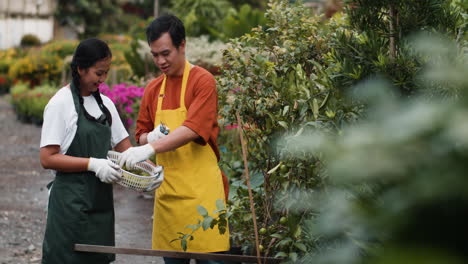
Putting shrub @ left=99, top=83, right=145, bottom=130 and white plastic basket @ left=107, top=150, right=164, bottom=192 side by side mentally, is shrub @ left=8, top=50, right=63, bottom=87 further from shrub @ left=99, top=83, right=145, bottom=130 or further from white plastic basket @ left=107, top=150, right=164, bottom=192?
white plastic basket @ left=107, top=150, right=164, bottom=192

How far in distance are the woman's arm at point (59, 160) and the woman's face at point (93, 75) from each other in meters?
0.31

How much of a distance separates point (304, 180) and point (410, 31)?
0.75 m

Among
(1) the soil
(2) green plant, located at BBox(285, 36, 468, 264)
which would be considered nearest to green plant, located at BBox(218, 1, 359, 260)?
(2) green plant, located at BBox(285, 36, 468, 264)

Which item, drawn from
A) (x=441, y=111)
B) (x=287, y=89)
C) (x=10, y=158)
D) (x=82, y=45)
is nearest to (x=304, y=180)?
(x=287, y=89)

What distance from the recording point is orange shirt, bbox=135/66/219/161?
2.95 m

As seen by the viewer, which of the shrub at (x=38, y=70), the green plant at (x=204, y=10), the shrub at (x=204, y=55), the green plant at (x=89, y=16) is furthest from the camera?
the green plant at (x=89, y=16)

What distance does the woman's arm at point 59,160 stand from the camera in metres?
2.85

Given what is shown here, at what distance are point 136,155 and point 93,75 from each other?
0.40 meters

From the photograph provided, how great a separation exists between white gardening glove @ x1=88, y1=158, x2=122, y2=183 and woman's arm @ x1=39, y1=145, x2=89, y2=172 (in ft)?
0.10

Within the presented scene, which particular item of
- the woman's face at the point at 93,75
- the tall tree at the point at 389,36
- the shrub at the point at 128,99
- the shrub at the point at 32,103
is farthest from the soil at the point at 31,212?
the tall tree at the point at 389,36

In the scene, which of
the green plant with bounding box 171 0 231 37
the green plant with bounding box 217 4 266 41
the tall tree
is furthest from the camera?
the green plant with bounding box 171 0 231 37

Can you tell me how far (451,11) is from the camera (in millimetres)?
2223

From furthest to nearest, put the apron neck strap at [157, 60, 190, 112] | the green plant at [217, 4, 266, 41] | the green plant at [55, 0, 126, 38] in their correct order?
the green plant at [55, 0, 126, 38], the green plant at [217, 4, 266, 41], the apron neck strap at [157, 60, 190, 112]

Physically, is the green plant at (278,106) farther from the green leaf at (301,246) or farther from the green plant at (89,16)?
the green plant at (89,16)
